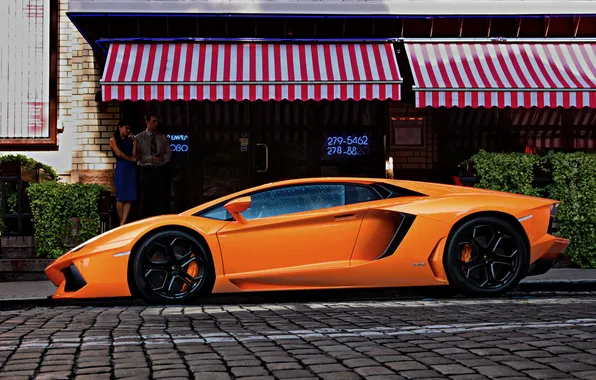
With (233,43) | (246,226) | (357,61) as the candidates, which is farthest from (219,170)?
(246,226)

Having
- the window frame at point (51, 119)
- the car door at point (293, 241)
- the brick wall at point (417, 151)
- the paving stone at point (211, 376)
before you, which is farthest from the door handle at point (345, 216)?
the window frame at point (51, 119)

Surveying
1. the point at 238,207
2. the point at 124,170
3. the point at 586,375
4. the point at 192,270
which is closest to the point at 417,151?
the point at 124,170

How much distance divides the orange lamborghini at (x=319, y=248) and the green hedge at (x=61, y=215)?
3.62 meters

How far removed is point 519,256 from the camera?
25.9ft

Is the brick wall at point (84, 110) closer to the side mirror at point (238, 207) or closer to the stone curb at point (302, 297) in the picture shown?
the stone curb at point (302, 297)

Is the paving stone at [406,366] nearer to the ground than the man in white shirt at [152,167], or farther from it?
nearer to the ground

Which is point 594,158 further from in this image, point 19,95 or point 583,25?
point 19,95

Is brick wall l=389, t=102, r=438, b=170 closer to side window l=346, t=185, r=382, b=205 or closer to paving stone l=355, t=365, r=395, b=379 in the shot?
side window l=346, t=185, r=382, b=205

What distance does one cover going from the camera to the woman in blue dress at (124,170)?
12.8 meters

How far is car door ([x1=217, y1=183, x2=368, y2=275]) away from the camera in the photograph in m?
7.70

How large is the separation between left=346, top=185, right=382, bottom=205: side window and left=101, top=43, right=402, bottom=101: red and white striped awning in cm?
451

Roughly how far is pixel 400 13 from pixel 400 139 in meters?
2.08

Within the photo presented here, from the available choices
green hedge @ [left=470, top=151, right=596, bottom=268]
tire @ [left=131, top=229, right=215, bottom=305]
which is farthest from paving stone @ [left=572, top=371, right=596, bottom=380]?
green hedge @ [left=470, top=151, right=596, bottom=268]

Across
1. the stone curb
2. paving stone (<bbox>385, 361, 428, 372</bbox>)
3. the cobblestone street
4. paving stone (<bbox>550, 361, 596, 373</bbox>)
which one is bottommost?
the stone curb
